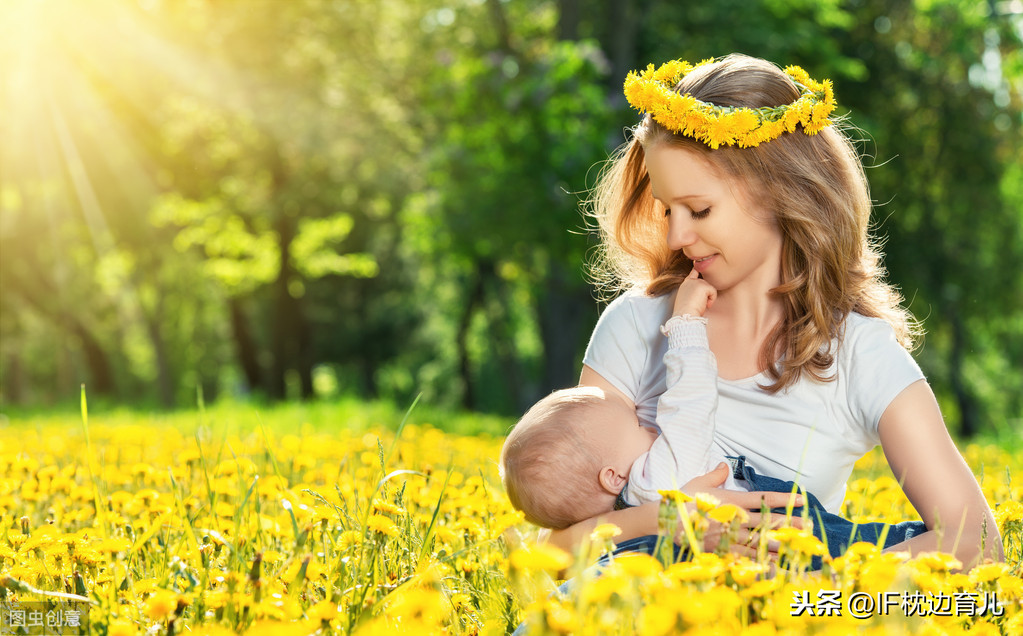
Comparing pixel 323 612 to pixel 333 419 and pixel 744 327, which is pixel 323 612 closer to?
pixel 744 327

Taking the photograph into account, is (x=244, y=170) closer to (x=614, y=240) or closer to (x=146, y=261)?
(x=146, y=261)

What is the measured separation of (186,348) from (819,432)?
39411mm

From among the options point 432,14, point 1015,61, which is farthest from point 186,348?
point 1015,61

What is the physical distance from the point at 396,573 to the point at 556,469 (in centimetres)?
54

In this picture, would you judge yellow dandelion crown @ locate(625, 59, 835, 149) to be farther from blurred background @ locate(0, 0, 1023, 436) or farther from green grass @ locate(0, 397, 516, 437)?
blurred background @ locate(0, 0, 1023, 436)

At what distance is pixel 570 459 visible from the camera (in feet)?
7.94

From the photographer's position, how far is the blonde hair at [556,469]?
241 centimetres

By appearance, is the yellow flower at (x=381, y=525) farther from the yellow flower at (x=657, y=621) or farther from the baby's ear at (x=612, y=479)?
the yellow flower at (x=657, y=621)

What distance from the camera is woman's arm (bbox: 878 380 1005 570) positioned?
215 centimetres

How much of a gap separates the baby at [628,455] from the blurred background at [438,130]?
23.6 feet

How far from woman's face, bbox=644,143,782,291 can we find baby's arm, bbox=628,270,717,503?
0.59ft

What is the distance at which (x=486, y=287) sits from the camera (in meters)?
23.4

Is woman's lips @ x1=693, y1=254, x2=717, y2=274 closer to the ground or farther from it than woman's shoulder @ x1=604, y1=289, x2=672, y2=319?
farther from it

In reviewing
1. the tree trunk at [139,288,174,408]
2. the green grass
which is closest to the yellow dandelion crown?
the green grass
